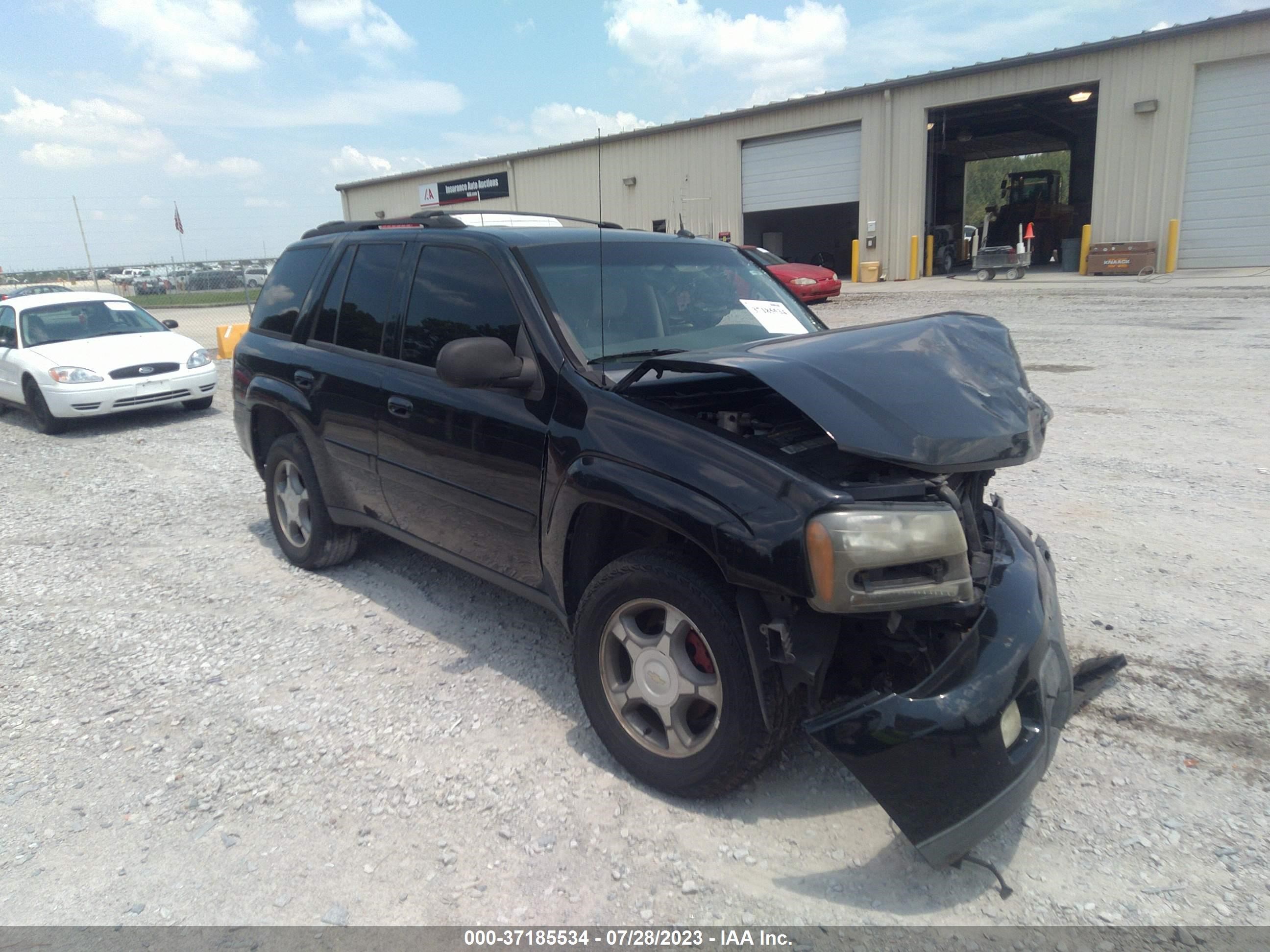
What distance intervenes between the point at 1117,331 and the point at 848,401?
1292 centimetres

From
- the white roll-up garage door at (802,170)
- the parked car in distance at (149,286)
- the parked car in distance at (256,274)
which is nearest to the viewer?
the white roll-up garage door at (802,170)

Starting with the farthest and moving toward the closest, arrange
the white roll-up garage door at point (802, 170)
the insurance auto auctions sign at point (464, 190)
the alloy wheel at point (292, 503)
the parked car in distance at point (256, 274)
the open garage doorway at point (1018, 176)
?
the insurance auto auctions sign at point (464, 190) → the parked car in distance at point (256, 274) → the white roll-up garage door at point (802, 170) → the open garage doorway at point (1018, 176) → the alloy wheel at point (292, 503)

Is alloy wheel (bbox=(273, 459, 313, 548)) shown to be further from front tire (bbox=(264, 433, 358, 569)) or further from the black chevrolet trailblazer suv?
the black chevrolet trailblazer suv

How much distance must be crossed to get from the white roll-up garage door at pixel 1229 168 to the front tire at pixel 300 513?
23.3 meters

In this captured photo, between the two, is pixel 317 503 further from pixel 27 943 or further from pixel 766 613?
pixel 766 613

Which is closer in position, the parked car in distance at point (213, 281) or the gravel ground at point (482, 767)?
the gravel ground at point (482, 767)

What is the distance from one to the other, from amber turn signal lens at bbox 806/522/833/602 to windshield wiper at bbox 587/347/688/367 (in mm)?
1111

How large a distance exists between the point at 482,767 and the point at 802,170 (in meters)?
27.3

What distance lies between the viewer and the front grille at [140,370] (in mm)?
10180

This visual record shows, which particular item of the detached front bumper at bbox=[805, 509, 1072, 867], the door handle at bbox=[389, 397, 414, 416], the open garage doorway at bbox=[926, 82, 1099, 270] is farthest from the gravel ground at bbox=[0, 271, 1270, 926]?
the open garage doorway at bbox=[926, 82, 1099, 270]

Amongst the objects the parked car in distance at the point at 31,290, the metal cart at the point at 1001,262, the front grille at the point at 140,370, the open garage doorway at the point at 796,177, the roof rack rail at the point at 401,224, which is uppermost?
the open garage doorway at the point at 796,177

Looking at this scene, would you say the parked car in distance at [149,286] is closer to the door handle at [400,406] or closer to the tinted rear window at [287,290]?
the tinted rear window at [287,290]

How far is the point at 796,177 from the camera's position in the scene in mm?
27703

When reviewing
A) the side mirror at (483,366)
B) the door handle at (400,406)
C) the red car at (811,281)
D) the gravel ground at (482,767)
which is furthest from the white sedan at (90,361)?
the red car at (811,281)
